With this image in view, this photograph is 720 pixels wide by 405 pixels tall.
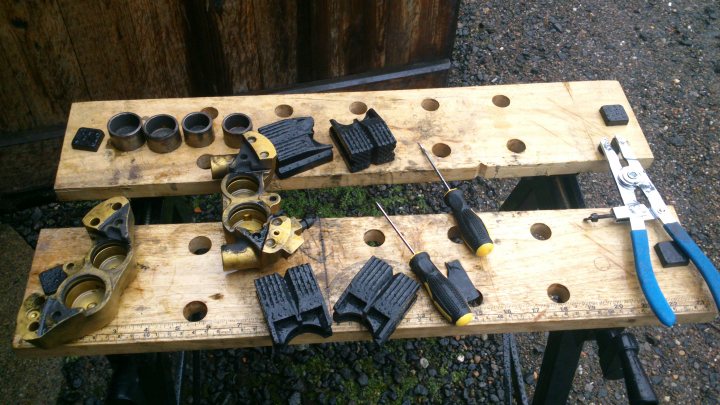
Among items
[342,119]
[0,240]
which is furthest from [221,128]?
[0,240]

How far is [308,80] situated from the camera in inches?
137

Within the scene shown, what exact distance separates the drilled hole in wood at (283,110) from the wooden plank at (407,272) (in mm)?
482

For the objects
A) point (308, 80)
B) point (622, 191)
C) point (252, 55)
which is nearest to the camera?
point (622, 191)

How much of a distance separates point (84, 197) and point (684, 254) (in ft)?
6.09

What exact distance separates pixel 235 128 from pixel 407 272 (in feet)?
2.57

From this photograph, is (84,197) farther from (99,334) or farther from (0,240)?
(0,240)

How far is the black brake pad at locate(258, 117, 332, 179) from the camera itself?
198cm

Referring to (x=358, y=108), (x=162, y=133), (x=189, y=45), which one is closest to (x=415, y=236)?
(x=358, y=108)

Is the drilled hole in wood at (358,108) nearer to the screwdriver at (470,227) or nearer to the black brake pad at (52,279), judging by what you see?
the screwdriver at (470,227)

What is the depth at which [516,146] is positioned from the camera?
2131 mm

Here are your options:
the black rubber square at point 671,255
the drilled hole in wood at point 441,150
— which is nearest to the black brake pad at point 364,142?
the drilled hole in wood at point 441,150

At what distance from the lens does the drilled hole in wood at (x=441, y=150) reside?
2.11 metres

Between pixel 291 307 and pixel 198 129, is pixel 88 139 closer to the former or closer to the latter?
pixel 198 129

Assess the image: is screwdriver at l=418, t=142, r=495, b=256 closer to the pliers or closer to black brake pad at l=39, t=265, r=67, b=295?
the pliers
